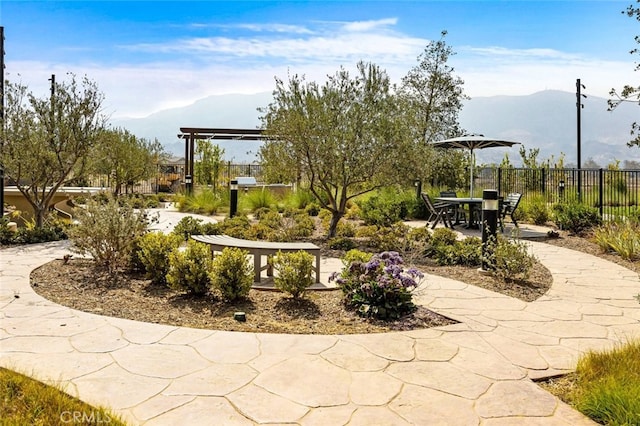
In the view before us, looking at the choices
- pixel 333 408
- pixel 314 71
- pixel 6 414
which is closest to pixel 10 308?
pixel 6 414

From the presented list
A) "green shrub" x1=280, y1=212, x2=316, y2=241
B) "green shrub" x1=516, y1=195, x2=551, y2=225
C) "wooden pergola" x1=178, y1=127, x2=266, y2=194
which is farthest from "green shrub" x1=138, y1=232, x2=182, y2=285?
"wooden pergola" x1=178, y1=127, x2=266, y2=194

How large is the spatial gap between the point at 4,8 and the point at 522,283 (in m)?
7.48

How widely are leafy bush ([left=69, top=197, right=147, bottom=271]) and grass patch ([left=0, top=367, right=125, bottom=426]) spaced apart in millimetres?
2867

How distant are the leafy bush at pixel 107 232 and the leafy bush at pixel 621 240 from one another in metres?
7.38

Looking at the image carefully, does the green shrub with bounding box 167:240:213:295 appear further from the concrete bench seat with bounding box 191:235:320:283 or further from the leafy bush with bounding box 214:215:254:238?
the leafy bush with bounding box 214:215:254:238

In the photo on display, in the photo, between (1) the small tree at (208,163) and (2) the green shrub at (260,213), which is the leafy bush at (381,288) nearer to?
(2) the green shrub at (260,213)

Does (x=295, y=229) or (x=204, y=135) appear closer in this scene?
(x=295, y=229)

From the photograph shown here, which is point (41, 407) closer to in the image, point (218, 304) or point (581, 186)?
point (218, 304)

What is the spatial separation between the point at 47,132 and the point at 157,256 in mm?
5437

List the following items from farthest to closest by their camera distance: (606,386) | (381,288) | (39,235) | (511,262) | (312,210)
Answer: (312,210) < (39,235) < (511,262) < (381,288) < (606,386)

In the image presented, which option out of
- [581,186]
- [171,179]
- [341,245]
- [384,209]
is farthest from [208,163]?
[581,186]

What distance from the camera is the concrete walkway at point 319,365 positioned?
2.45 meters

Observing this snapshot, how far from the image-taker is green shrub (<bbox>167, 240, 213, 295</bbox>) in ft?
14.9

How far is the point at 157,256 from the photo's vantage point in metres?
5.07
